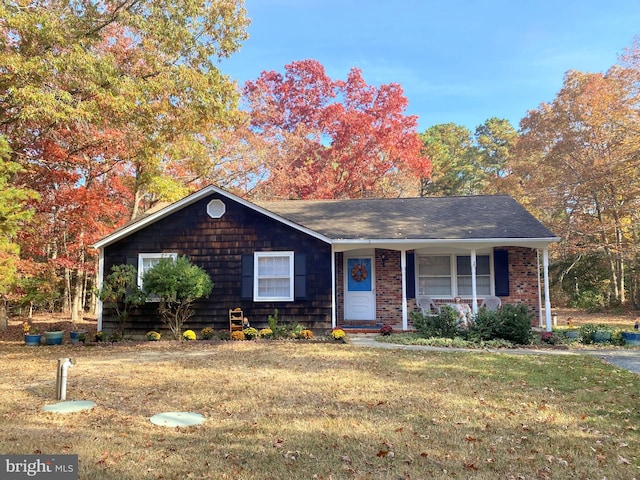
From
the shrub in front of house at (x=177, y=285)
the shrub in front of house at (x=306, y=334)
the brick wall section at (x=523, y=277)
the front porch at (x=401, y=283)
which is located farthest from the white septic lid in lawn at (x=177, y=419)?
the brick wall section at (x=523, y=277)

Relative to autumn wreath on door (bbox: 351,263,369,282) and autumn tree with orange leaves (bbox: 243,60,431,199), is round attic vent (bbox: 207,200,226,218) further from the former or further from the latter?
autumn tree with orange leaves (bbox: 243,60,431,199)

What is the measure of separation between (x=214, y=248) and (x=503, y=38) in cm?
1092

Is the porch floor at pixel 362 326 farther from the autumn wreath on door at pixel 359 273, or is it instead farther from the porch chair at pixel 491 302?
the porch chair at pixel 491 302

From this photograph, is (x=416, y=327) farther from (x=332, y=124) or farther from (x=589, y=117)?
(x=332, y=124)

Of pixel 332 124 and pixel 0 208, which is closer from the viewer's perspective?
pixel 0 208

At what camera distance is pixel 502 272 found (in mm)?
13203

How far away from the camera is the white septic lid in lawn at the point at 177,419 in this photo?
15.6 feet

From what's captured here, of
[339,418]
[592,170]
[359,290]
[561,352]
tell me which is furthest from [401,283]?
[592,170]

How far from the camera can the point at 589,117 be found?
2058 centimetres

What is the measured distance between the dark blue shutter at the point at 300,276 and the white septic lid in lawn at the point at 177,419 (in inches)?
280

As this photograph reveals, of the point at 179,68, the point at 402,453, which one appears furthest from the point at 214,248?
the point at 402,453

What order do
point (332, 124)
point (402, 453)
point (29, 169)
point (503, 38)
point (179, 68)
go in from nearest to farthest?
point (402, 453) < point (179, 68) < point (29, 169) < point (503, 38) < point (332, 124)
